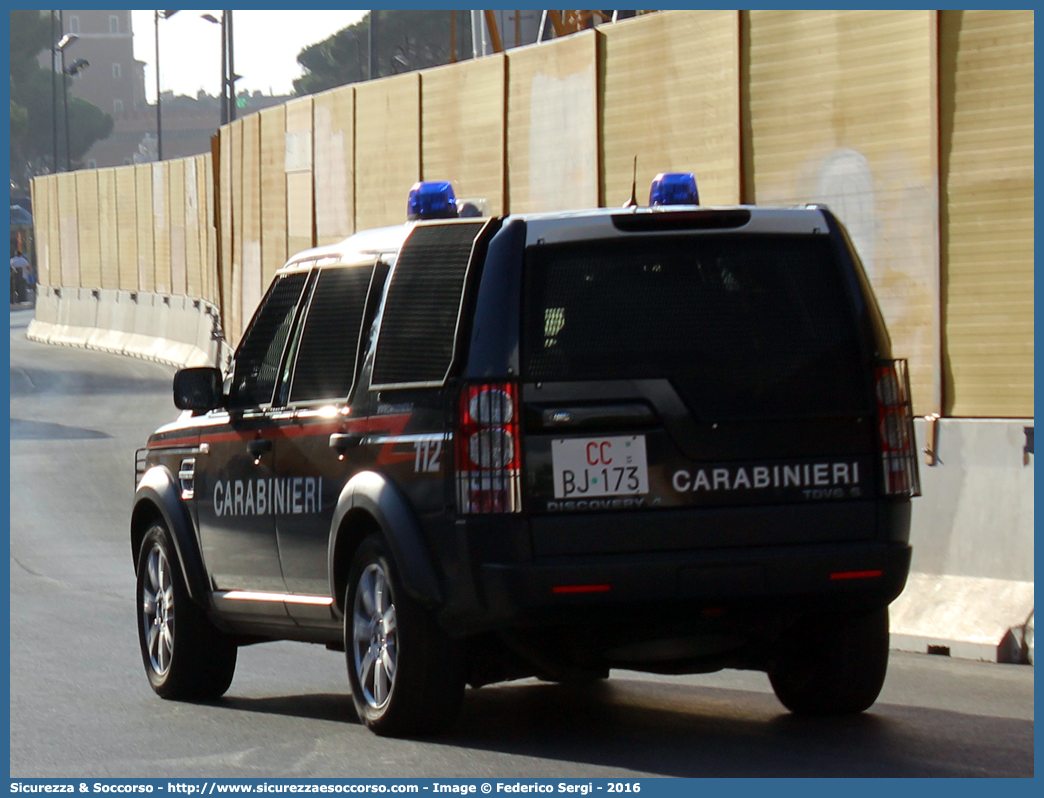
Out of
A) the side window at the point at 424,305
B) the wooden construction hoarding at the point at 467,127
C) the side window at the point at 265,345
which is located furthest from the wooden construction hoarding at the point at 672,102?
the side window at the point at 424,305

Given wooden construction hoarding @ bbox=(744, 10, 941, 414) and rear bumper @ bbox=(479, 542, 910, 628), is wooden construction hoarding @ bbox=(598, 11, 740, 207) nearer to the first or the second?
wooden construction hoarding @ bbox=(744, 10, 941, 414)

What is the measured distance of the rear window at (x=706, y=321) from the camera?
6914 millimetres

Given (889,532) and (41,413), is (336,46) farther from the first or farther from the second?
(889,532)

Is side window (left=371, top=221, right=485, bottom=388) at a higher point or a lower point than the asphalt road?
higher

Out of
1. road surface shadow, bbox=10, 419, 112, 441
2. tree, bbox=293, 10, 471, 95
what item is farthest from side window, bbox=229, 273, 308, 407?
tree, bbox=293, 10, 471, 95

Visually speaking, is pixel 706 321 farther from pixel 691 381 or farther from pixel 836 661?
pixel 836 661

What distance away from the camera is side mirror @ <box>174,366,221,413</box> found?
28.2 ft

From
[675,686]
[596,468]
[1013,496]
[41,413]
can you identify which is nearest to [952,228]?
[1013,496]

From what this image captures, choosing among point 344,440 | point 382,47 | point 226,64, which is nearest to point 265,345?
point 344,440

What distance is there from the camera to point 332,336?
8.00 meters

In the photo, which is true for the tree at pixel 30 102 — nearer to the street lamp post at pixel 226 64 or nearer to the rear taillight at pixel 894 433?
the street lamp post at pixel 226 64

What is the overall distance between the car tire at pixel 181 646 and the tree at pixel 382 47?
3116 inches

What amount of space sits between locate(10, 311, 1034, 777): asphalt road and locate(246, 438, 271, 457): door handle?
3.56ft

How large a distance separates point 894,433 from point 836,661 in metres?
1.07
